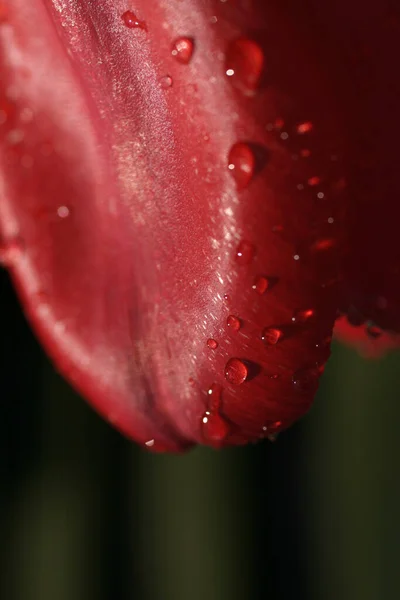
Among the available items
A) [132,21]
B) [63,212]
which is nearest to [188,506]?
[63,212]

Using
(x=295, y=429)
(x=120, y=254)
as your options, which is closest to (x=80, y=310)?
(x=120, y=254)

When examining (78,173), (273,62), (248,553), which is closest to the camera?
(273,62)

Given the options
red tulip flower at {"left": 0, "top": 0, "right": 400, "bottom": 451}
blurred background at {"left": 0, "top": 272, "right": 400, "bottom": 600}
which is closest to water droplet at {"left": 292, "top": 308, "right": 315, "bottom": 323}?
red tulip flower at {"left": 0, "top": 0, "right": 400, "bottom": 451}

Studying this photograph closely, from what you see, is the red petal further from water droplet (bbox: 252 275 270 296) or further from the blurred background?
the blurred background

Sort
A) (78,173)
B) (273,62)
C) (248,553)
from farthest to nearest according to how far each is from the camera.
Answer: (248,553), (78,173), (273,62)

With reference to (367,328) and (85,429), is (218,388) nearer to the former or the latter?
(367,328)

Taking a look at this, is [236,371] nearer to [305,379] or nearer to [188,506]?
[305,379]
